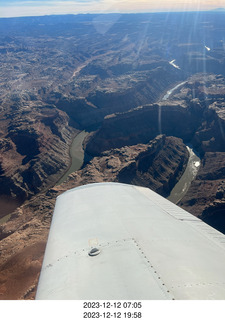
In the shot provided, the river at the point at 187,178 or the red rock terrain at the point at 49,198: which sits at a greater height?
the red rock terrain at the point at 49,198

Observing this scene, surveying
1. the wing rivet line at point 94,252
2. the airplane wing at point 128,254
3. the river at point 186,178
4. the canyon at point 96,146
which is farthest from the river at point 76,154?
the wing rivet line at point 94,252

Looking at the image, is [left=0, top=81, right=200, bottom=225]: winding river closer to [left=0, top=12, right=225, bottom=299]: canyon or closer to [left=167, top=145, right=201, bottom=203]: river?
[left=167, top=145, right=201, bottom=203]: river

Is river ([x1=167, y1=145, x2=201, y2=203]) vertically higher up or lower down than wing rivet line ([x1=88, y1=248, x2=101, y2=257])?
lower down

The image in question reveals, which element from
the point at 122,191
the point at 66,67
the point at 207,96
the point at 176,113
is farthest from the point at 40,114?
the point at 66,67

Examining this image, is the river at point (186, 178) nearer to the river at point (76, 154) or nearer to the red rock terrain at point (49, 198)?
the red rock terrain at point (49, 198)

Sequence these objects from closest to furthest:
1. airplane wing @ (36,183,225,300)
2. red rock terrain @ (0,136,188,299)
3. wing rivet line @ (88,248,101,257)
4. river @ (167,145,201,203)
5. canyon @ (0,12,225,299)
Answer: airplane wing @ (36,183,225,300) < wing rivet line @ (88,248,101,257) < red rock terrain @ (0,136,188,299) < canyon @ (0,12,225,299) < river @ (167,145,201,203)

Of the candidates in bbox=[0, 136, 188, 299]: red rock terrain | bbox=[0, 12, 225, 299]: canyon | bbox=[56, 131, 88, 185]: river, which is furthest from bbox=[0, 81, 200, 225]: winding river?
bbox=[0, 136, 188, 299]: red rock terrain

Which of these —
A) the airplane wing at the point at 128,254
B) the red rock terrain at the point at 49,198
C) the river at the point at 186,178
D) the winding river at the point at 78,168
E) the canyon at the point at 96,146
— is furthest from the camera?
the river at the point at 186,178

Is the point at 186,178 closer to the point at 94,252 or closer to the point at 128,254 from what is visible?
the point at 128,254
